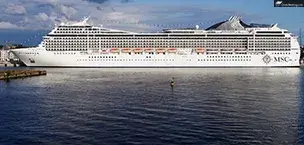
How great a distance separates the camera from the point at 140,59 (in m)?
89.9

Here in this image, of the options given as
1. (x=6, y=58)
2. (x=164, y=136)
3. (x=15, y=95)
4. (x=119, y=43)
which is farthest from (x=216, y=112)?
(x=6, y=58)

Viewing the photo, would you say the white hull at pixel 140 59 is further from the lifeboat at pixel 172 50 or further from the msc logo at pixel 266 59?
the lifeboat at pixel 172 50

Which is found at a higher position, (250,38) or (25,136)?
(250,38)

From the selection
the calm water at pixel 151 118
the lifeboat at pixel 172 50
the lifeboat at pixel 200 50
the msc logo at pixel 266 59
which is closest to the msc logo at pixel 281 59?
the msc logo at pixel 266 59

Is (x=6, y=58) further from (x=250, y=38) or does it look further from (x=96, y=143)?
(x=96, y=143)

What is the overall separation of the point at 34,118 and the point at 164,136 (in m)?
8.59

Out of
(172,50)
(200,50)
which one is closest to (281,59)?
(200,50)

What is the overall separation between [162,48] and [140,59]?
16.8 ft

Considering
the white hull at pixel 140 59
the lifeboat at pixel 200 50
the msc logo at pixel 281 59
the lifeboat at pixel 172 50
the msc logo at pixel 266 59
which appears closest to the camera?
the white hull at pixel 140 59

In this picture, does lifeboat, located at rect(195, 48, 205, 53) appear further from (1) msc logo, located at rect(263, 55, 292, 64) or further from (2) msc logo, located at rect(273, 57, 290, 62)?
(2) msc logo, located at rect(273, 57, 290, 62)

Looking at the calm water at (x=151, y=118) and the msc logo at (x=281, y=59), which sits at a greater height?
the msc logo at (x=281, y=59)

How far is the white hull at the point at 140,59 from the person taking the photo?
88562 millimetres

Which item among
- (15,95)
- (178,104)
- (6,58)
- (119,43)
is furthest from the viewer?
(6,58)

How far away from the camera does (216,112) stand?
2678cm
